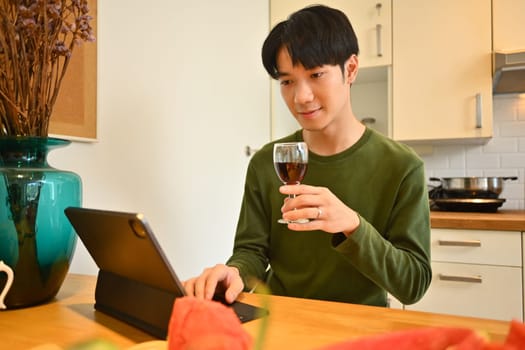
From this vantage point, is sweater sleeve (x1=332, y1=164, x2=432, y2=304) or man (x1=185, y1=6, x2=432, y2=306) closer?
sweater sleeve (x1=332, y1=164, x2=432, y2=304)

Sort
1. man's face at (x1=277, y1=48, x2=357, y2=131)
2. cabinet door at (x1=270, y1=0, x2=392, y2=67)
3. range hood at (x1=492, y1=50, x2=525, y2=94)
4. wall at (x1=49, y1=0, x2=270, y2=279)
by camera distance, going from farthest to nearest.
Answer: cabinet door at (x1=270, y1=0, x2=392, y2=67), range hood at (x1=492, y1=50, x2=525, y2=94), wall at (x1=49, y1=0, x2=270, y2=279), man's face at (x1=277, y1=48, x2=357, y2=131)

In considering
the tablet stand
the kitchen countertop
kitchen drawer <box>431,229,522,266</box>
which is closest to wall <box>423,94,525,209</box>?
the kitchen countertop

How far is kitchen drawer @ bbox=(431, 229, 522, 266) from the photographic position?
206cm

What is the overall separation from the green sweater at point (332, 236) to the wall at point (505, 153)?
1.61 meters

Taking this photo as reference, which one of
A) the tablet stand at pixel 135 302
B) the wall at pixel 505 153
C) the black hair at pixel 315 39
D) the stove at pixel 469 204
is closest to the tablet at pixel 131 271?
the tablet stand at pixel 135 302

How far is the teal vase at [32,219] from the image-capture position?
34.3 inches

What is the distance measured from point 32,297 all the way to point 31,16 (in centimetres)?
53

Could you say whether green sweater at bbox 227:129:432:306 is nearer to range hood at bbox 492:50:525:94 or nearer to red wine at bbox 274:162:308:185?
red wine at bbox 274:162:308:185

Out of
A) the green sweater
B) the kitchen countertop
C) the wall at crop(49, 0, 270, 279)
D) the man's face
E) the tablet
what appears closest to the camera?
the tablet

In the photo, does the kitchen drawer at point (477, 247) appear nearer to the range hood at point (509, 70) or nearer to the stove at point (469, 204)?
the stove at point (469, 204)

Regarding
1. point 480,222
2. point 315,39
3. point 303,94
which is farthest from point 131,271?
point 480,222

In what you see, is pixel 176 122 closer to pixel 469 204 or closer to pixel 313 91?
pixel 313 91

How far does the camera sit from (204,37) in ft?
6.63

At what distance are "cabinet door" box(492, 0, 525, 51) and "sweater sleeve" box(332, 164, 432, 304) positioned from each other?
146 centimetres
